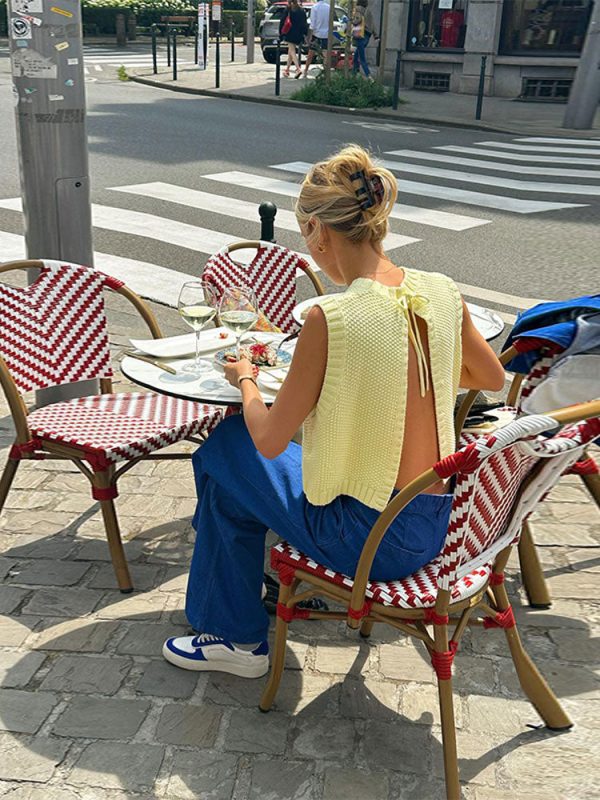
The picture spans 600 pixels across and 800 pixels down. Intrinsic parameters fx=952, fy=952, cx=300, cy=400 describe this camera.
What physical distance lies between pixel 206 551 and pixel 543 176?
34.7 ft

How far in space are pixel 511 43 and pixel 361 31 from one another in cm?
340

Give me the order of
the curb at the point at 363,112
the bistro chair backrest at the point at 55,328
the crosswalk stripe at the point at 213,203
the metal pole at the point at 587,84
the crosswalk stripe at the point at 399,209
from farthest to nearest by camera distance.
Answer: the curb at the point at 363,112 < the metal pole at the point at 587,84 < the crosswalk stripe at the point at 399,209 < the crosswalk stripe at the point at 213,203 < the bistro chair backrest at the point at 55,328

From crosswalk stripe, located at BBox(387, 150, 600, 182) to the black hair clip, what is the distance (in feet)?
34.8

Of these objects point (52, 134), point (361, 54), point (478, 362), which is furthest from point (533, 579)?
point (361, 54)

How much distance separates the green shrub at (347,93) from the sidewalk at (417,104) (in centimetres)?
34

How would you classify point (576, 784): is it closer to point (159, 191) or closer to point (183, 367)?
point (183, 367)

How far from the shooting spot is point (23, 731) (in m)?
2.81

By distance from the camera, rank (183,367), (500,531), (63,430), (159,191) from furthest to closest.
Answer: (159,191) → (63,430) → (183,367) → (500,531)

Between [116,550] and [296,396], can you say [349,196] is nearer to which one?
[296,396]

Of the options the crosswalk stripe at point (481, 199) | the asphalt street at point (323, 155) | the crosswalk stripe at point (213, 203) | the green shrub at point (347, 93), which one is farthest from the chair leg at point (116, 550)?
the green shrub at point (347, 93)

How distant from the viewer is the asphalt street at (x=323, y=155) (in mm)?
8234

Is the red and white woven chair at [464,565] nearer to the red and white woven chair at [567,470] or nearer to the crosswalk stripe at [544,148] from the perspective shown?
the red and white woven chair at [567,470]

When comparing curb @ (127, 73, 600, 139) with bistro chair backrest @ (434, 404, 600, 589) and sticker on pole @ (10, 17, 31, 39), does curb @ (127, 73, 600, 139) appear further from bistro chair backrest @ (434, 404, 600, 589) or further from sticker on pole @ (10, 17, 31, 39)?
bistro chair backrest @ (434, 404, 600, 589)

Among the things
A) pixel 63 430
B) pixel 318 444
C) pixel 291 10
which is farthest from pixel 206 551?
pixel 291 10
